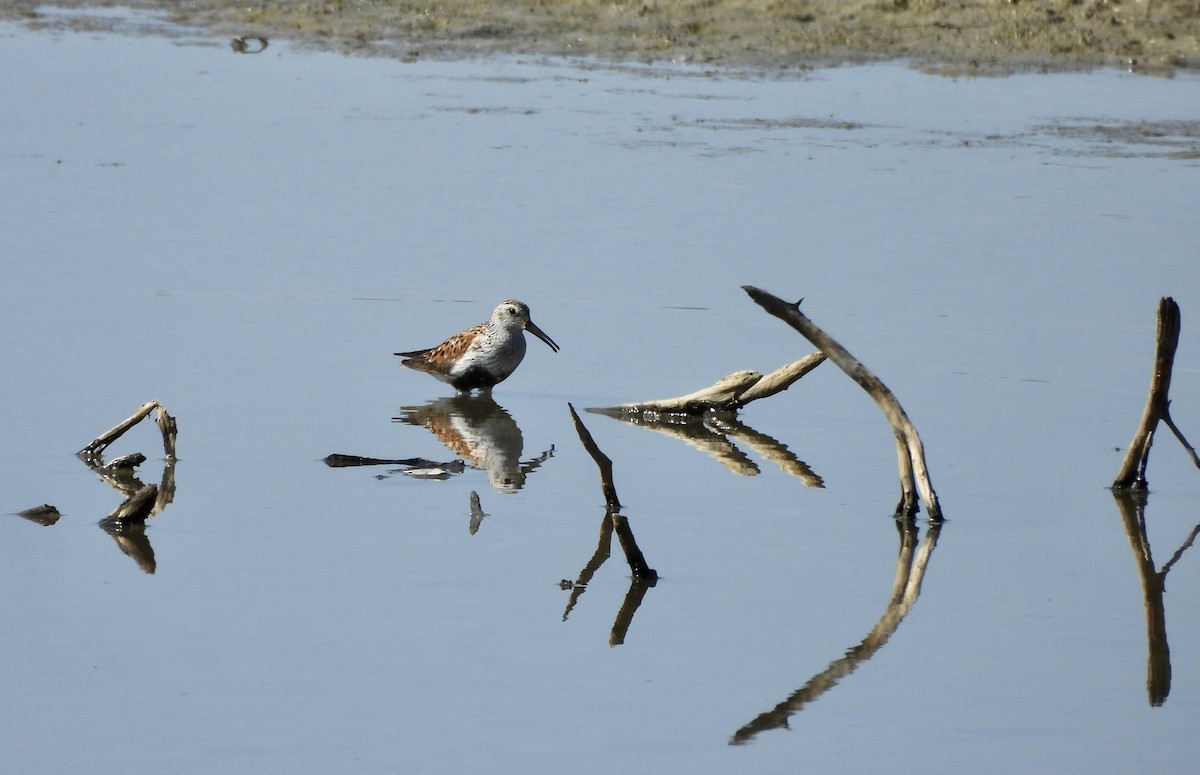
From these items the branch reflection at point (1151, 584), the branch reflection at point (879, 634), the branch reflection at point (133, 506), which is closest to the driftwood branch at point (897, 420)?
the branch reflection at point (879, 634)

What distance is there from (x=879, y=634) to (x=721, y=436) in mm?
2827

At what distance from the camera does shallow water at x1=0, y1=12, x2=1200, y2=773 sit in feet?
18.1

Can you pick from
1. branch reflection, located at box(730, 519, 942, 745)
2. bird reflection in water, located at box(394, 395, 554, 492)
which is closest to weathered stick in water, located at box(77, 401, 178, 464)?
bird reflection in water, located at box(394, 395, 554, 492)

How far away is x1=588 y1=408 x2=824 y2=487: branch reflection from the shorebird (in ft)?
2.78

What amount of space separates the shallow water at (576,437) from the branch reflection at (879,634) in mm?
40

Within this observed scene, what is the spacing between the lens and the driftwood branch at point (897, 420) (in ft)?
23.4

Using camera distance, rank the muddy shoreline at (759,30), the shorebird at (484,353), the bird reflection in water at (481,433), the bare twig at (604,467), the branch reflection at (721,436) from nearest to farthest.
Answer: the bare twig at (604,467)
the bird reflection in water at (481,433)
the branch reflection at (721,436)
the shorebird at (484,353)
the muddy shoreline at (759,30)

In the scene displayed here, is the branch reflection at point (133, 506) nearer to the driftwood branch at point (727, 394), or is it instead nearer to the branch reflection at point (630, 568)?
the branch reflection at point (630, 568)

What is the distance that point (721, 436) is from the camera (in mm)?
8969

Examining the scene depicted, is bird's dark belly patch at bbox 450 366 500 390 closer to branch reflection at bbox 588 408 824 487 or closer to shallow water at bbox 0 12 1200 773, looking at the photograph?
shallow water at bbox 0 12 1200 773

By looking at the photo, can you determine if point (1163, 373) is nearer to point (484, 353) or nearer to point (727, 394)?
point (727, 394)

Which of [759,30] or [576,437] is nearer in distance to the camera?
[576,437]

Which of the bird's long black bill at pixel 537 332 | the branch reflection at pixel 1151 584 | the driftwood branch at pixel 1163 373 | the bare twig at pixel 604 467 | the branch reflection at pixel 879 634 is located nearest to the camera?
the branch reflection at pixel 879 634

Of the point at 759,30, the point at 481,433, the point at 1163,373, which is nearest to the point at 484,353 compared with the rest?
the point at 481,433
